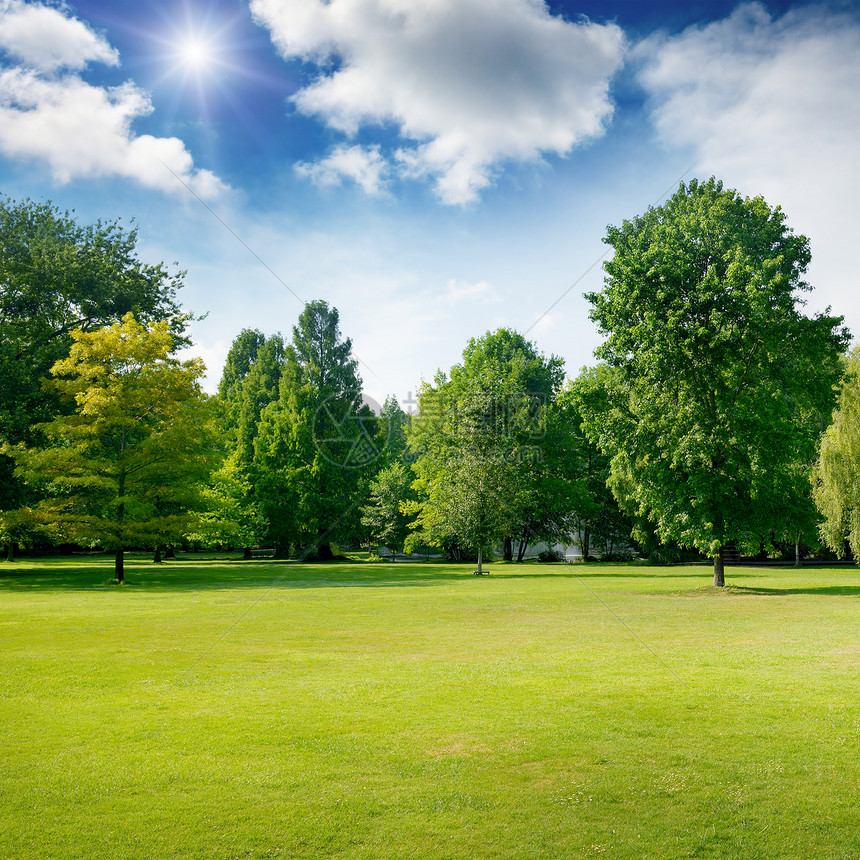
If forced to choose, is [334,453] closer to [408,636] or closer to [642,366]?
[642,366]

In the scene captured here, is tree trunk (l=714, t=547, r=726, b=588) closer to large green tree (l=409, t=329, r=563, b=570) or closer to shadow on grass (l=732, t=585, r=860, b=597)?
shadow on grass (l=732, t=585, r=860, b=597)

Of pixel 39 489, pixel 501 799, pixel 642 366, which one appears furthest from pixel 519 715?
pixel 39 489

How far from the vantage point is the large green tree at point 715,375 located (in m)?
26.0

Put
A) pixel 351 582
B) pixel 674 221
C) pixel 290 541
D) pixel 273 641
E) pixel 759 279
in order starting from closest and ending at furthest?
1. pixel 273 641
2. pixel 759 279
3. pixel 674 221
4. pixel 351 582
5. pixel 290 541

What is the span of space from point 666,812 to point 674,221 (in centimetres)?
2932

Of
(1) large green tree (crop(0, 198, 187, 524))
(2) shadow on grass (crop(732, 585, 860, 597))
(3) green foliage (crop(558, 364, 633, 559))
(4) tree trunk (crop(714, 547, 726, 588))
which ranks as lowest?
(2) shadow on grass (crop(732, 585, 860, 597))

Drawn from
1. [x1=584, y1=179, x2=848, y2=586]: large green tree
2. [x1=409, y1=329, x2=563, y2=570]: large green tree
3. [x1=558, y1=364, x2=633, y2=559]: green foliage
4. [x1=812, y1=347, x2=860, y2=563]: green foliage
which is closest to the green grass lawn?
[x1=584, y1=179, x2=848, y2=586]: large green tree

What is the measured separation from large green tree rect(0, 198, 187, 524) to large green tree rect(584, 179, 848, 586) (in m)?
27.3

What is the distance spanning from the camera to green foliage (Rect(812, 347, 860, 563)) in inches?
1463

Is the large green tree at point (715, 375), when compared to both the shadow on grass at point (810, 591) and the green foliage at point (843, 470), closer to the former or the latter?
the shadow on grass at point (810, 591)

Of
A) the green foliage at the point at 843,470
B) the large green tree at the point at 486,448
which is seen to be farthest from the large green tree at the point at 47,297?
the green foliage at the point at 843,470

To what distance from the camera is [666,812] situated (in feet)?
19.6

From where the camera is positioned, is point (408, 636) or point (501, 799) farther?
point (408, 636)

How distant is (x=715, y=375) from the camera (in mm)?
27031
